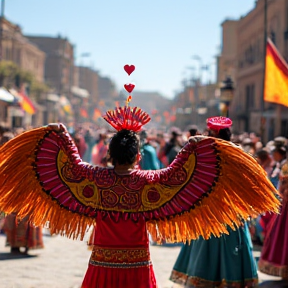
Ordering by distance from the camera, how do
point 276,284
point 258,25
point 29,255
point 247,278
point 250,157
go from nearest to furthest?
1. point 250,157
2. point 247,278
3. point 276,284
4. point 29,255
5. point 258,25

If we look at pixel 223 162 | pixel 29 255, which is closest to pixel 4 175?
pixel 223 162

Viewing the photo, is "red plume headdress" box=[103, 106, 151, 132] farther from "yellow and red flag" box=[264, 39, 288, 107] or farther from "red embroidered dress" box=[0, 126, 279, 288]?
"yellow and red flag" box=[264, 39, 288, 107]

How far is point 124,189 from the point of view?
4930 mm

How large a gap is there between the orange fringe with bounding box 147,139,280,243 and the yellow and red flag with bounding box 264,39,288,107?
5.80 meters

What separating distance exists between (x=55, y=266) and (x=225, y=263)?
2646 millimetres

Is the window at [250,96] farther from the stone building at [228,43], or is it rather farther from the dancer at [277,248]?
the dancer at [277,248]

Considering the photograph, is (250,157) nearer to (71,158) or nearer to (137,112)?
(137,112)

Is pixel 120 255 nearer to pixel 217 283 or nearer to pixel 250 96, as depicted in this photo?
pixel 217 283

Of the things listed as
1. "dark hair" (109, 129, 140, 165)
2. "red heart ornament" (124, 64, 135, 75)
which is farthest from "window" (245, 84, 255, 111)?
"dark hair" (109, 129, 140, 165)

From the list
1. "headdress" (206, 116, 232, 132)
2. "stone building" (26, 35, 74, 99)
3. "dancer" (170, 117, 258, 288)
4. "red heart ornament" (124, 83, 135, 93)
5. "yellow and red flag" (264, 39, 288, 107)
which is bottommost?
"dancer" (170, 117, 258, 288)

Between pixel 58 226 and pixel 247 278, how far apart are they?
11.4 feet

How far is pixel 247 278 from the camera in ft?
26.1

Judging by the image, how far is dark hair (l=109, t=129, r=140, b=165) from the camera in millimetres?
4933

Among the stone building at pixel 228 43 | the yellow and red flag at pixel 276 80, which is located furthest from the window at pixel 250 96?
the yellow and red flag at pixel 276 80
